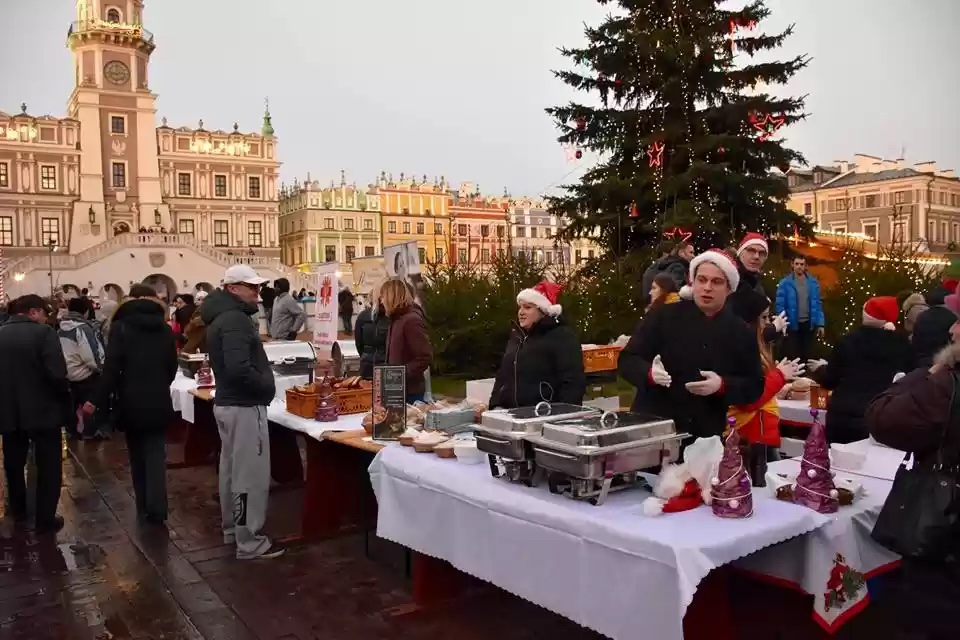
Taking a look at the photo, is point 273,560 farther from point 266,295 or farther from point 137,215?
point 137,215

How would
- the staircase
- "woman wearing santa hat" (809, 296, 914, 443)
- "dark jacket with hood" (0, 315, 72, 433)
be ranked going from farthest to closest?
the staircase, "dark jacket with hood" (0, 315, 72, 433), "woman wearing santa hat" (809, 296, 914, 443)

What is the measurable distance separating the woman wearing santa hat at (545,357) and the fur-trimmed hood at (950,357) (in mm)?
2030

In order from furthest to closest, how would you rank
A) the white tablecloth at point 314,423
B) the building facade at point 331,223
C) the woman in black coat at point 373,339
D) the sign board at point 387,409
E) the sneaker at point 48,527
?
the building facade at point 331,223 < the woman in black coat at point 373,339 < the sneaker at point 48,527 < the white tablecloth at point 314,423 < the sign board at point 387,409

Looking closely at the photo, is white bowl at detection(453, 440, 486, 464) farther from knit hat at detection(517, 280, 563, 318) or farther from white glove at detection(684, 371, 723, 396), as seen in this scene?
white glove at detection(684, 371, 723, 396)

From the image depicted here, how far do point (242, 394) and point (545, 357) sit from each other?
6.14 feet

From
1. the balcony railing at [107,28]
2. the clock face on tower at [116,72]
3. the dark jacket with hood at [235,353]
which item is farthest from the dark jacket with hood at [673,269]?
the balcony railing at [107,28]

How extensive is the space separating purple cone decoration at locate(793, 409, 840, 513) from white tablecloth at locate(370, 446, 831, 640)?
0.32ft

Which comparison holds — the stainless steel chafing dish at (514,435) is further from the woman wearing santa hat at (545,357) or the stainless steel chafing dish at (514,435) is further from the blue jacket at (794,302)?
the blue jacket at (794,302)

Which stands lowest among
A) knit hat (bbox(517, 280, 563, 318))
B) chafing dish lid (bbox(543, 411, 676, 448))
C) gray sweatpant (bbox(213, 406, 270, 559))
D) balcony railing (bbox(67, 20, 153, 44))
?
gray sweatpant (bbox(213, 406, 270, 559))

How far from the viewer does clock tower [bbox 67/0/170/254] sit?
165 ft

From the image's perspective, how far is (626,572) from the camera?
2.56 metres

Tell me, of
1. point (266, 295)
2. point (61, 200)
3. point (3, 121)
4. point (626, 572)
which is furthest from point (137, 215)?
point (626, 572)

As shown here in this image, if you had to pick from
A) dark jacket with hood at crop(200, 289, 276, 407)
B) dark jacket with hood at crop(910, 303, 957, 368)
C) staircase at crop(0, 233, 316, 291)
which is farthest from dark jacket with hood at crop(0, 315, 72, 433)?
staircase at crop(0, 233, 316, 291)

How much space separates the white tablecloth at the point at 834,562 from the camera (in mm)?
2668
